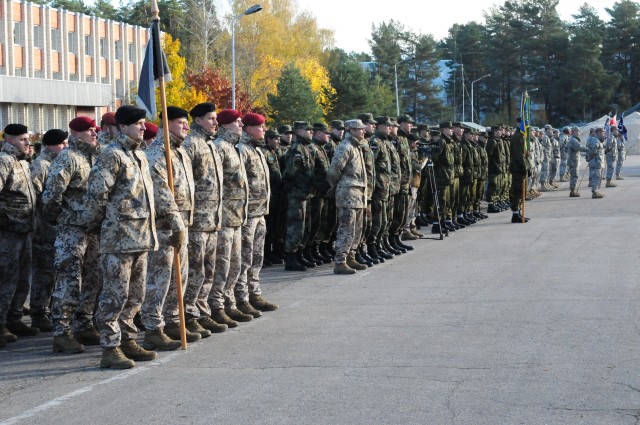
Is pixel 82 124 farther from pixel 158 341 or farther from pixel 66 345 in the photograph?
pixel 158 341

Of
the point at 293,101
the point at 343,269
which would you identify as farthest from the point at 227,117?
the point at 293,101

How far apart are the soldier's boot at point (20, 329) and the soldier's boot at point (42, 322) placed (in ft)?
0.60

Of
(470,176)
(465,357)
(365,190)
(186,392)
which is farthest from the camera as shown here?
(470,176)

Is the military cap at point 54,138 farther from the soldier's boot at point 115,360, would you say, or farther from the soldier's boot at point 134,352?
the soldier's boot at point 115,360

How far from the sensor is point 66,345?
943 centimetres

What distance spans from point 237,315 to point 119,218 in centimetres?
260

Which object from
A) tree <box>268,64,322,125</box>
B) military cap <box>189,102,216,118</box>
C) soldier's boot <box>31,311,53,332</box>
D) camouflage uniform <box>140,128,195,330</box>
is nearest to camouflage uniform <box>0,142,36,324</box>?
soldier's boot <box>31,311,53,332</box>

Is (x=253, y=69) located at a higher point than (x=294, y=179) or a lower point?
higher

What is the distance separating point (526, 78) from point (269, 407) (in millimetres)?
102976

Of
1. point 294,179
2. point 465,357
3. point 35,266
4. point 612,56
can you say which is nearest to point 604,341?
point 465,357

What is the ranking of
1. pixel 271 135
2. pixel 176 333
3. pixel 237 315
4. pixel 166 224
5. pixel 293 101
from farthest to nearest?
1. pixel 293 101
2. pixel 271 135
3. pixel 237 315
4. pixel 176 333
5. pixel 166 224

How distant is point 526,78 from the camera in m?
107

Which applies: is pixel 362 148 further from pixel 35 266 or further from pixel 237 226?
pixel 35 266

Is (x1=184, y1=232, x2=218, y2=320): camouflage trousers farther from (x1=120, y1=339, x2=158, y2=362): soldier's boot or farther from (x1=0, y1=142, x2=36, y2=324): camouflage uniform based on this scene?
(x1=0, y1=142, x2=36, y2=324): camouflage uniform
